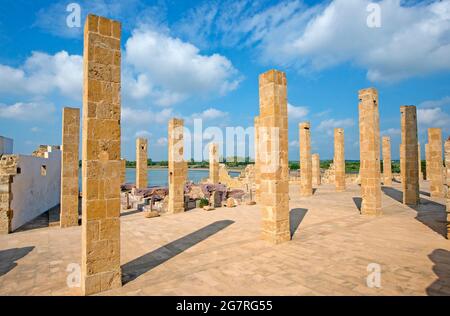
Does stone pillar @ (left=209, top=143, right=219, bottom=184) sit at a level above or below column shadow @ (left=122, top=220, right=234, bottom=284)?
above

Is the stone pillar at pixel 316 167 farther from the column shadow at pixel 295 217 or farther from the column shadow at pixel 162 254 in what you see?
the column shadow at pixel 162 254

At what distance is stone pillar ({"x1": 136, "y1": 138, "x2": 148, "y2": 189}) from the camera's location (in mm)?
20502

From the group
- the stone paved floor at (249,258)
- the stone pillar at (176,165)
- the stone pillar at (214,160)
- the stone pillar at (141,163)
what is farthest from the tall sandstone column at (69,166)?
the stone pillar at (214,160)

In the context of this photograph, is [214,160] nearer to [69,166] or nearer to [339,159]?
[339,159]

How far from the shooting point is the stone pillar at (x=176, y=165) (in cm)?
1299

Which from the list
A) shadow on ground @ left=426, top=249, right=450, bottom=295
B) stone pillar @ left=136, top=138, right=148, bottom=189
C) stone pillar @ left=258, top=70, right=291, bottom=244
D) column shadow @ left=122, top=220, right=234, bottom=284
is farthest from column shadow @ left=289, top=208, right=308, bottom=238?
stone pillar @ left=136, top=138, right=148, bottom=189

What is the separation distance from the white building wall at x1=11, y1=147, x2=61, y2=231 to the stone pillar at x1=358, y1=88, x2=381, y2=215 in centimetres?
1495

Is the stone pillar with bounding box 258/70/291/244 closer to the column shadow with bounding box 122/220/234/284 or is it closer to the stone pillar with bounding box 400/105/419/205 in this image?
the column shadow with bounding box 122/220/234/284

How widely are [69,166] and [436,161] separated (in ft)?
65.5

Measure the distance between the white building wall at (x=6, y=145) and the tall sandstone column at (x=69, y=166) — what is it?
11196mm

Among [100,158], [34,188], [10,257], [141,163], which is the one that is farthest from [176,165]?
[141,163]

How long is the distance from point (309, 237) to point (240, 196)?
10.3 m

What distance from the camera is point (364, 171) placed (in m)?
11.8
